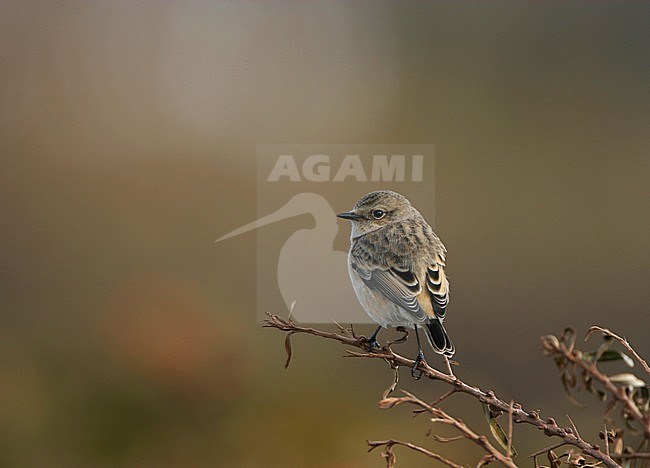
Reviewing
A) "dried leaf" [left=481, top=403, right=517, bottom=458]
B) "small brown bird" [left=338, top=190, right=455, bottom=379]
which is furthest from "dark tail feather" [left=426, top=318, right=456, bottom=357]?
"dried leaf" [left=481, top=403, right=517, bottom=458]

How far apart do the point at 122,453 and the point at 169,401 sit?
32 centimetres

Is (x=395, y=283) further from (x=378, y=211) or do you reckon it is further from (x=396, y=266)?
(x=378, y=211)

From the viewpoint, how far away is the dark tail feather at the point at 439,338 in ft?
3.37

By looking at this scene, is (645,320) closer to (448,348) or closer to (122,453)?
(122,453)

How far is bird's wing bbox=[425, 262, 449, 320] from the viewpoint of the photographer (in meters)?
1.23

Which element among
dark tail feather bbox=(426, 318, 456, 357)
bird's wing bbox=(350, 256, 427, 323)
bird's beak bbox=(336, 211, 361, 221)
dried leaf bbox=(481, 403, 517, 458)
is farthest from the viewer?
bird's beak bbox=(336, 211, 361, 221)

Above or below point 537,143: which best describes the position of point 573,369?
below

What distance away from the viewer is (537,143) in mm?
5289

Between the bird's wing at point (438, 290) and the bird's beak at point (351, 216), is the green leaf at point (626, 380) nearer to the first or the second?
the bird's wing at point (438, 290)

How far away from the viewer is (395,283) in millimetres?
1271

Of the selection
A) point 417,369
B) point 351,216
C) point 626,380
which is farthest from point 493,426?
point 351,216

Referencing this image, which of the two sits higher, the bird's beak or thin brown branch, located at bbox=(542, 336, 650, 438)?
the bird's beak

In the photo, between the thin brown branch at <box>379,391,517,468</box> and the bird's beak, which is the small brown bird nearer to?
the bird's beak

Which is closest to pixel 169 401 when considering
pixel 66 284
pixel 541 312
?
pixel 66 284
